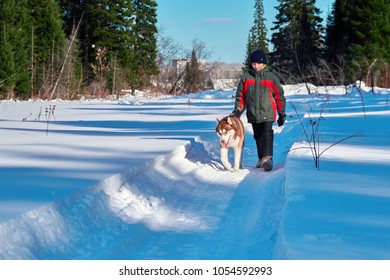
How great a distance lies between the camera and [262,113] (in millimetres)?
7980

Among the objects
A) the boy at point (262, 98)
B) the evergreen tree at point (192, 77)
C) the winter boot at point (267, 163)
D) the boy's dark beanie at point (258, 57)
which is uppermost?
the evergreen tree at point (192, 77)

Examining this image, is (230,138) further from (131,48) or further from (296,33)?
(296,33)

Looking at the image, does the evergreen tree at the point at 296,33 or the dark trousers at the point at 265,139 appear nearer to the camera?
the dark trousers at the point at 265,139

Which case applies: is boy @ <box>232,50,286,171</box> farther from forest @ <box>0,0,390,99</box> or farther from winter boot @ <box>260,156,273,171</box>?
forest @ <box>0,0,390,99</box>

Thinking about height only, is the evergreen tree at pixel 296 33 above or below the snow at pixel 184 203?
above

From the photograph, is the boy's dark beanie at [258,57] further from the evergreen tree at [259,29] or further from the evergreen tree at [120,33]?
the evergreen tree at [259,29]

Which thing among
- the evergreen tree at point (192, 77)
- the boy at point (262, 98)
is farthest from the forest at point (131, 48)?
the boy at point (262, 98)

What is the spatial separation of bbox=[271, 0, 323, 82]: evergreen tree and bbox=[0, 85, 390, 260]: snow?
47.5m

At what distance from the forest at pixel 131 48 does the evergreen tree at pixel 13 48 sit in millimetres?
60

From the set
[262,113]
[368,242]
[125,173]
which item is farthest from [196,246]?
[262,113]

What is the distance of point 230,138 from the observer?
309 inches

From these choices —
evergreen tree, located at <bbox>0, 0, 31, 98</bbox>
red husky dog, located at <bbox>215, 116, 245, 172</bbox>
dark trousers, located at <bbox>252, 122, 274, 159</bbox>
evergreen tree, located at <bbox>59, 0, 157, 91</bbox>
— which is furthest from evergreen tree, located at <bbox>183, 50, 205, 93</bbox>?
red husky dog, located at <bbox>215, 116, 245, 172</bbox>

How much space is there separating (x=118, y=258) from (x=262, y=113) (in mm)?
4610

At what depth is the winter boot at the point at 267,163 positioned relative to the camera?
7.80 m
